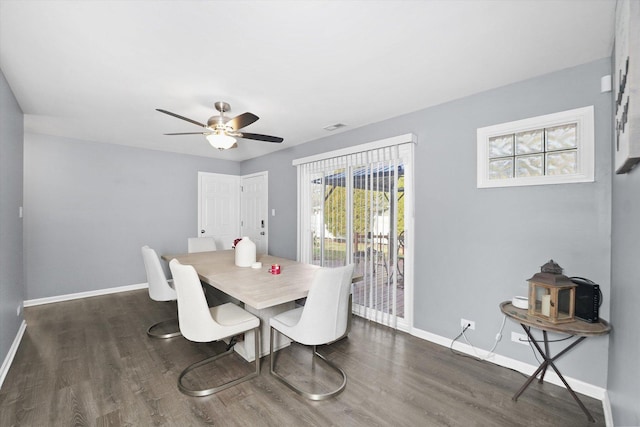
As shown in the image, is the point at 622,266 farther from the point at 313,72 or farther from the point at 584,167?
the point at 313,72

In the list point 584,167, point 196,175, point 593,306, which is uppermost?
point 196,175

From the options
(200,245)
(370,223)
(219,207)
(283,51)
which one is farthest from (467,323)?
(219,207)

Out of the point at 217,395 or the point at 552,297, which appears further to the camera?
the point at 217,395

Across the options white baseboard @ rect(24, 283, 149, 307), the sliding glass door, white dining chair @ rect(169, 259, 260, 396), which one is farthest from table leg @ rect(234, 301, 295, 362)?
white baseboard @ rect(24, 283, 149, 307)

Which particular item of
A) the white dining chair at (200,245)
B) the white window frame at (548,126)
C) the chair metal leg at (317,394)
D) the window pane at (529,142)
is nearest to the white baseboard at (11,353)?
the white dining chair at (200,245)

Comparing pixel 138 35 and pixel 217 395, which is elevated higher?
pixel 138 35

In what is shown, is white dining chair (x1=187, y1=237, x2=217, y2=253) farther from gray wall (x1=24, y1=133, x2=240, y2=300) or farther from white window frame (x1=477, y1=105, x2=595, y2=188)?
white window frame (x1=477, y1=105, x2=595, y2=188)

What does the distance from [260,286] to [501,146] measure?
242 centimetres

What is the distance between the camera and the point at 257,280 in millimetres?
2385

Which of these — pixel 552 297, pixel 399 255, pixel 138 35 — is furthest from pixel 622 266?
pixel 138 35

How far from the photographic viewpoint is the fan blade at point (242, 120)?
7.99 ft

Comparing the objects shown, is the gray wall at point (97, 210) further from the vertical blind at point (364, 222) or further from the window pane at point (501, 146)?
the window pane at point (501, 146)

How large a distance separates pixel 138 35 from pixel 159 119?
1.78 m

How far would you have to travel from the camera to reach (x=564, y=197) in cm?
216
